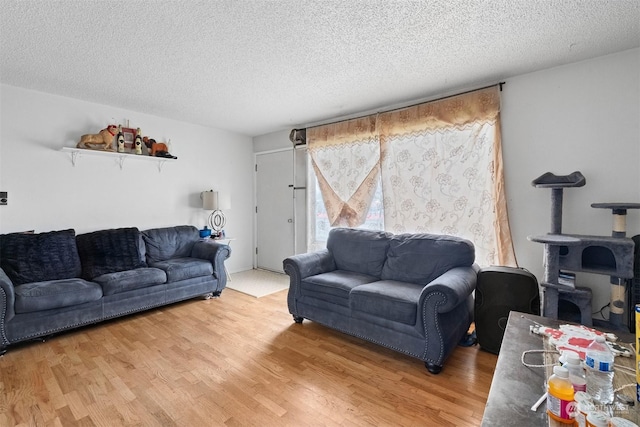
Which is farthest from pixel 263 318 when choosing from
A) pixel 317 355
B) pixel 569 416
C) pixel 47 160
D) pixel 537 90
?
pixel 537 90

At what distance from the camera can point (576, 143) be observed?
8.17 feet

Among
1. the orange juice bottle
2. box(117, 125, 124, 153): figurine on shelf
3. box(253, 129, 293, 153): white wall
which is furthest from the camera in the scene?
box(253, 129, 293, 153): white wall

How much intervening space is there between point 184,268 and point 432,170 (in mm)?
3155

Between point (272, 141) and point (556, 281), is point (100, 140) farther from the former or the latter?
point (556, 281)

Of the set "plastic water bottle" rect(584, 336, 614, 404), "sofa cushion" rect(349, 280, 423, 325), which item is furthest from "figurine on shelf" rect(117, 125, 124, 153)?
"plastic water bottle" rect(584, 336, 614, 404)

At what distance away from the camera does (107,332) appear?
283 centimetres

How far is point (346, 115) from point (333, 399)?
337 centimetres

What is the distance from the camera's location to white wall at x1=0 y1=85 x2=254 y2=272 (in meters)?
3.05

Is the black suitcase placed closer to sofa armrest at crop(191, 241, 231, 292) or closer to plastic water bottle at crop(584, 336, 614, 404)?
plastic water bottle at crop(584, 336, 614, 404)

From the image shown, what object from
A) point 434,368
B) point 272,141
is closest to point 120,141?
point 272,141

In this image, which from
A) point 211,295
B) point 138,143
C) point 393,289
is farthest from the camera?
point 211,295

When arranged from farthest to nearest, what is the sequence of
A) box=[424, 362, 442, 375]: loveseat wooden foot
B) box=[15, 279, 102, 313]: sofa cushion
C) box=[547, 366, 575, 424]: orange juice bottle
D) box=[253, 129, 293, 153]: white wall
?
box=[253, 129, 293, 153]: white wall, box=[15, 279, 102, 313]: sofa cushion, box=[424, 362, 442, 375]: loveseat wooden foot, box=[547, 366, 575, 424]: orange juice bottle

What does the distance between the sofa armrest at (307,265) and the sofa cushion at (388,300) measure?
64 cm

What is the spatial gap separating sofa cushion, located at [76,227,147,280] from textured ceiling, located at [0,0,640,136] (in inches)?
64.2
